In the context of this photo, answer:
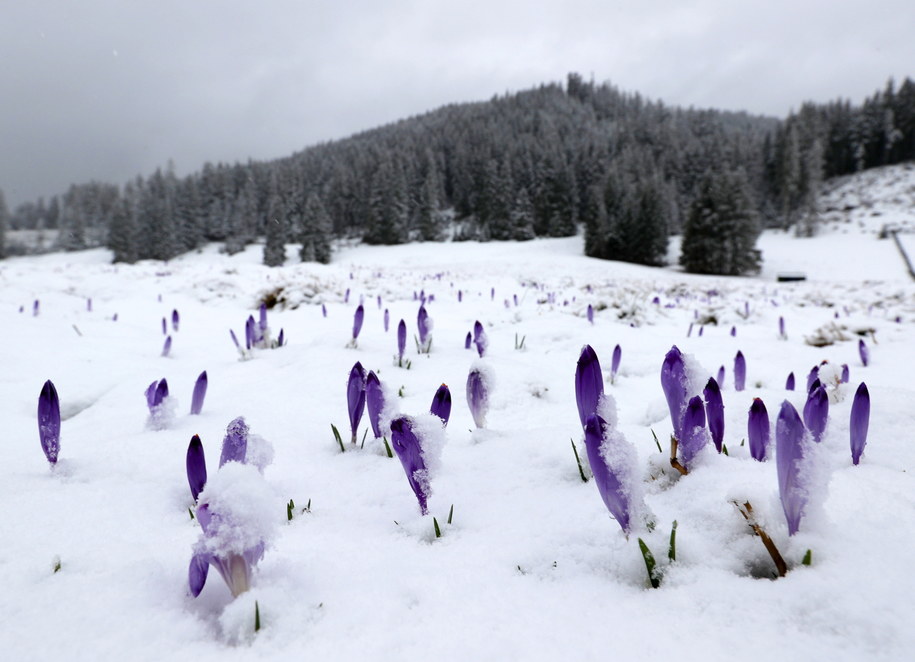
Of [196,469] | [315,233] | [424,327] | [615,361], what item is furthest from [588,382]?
[315,233]

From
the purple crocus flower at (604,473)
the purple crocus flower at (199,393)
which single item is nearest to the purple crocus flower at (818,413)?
the purple crocus flower at (604,473)

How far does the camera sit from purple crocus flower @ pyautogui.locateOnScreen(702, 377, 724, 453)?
123cm

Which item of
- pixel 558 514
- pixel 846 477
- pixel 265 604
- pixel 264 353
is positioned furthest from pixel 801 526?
pixel 264 353

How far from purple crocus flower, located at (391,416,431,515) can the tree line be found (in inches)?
1485

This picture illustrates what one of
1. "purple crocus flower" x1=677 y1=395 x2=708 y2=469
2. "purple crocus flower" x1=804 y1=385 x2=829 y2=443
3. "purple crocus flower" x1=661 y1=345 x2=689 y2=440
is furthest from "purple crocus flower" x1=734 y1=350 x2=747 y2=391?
"purple crocus flower" x1=677 y1=395 x2=708 y2=469

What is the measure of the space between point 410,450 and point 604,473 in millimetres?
412

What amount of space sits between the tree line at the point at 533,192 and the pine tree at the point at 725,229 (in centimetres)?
9

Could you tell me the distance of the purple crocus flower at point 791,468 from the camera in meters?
0.81

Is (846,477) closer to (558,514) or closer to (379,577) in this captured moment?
(558,514)

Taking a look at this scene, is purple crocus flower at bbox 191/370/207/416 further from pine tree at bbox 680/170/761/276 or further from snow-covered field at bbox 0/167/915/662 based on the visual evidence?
pine tree at bbox 680/170/761/276

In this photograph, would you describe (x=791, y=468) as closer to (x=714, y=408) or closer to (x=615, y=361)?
(x=714, y=408)

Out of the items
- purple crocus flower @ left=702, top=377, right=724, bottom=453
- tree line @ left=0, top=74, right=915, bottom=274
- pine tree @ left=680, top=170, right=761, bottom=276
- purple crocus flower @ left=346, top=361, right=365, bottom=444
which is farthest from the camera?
tree line @ left=0, top=74, right=915, bottom=274

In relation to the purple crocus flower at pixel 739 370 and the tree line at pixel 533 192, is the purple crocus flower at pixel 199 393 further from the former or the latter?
the tree line at pixel 533 192

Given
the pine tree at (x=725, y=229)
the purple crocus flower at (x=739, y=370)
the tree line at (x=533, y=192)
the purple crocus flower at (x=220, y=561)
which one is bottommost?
Result: the purple crocus flower at (x=739, y=370)
